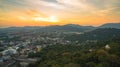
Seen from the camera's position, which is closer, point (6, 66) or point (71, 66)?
point (71, 66)

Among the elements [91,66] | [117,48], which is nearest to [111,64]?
[91,66]

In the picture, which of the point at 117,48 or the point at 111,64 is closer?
the point at 111,64

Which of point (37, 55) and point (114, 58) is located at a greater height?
point (114, 58)

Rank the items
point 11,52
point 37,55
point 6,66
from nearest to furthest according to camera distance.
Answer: point 6,66 → point 37,55 → point 11,52

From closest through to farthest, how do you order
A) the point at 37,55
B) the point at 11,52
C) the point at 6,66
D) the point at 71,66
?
the point at 71,66, the point at 6,66, the point at 37,55, the point at 11,52

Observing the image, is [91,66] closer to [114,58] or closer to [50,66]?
[114,58]

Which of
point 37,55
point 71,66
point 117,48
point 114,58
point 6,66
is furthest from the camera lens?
point 37,55

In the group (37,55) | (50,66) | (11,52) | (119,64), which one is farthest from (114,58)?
(11,52)

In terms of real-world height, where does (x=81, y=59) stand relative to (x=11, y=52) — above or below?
above

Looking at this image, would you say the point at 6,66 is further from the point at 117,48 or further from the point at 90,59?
the point at 117,48
